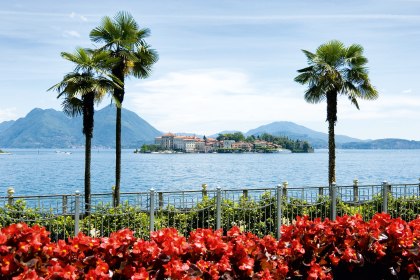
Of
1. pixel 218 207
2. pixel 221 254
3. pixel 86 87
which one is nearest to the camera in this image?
pixel 221 254

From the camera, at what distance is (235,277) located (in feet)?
15.7

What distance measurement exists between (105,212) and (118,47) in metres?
9.52

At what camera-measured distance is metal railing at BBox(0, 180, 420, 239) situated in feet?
39.0

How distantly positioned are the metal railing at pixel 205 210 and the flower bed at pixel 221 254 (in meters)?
6.16

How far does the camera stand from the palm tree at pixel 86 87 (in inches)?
681

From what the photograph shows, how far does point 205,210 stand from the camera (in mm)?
13211

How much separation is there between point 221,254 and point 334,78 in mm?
17118

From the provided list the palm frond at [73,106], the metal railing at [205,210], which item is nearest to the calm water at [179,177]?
the metal railing at [205,210]

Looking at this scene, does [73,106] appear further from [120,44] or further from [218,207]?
[218,207]

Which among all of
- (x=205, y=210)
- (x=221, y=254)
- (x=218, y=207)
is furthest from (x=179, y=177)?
(x=221, y=254)

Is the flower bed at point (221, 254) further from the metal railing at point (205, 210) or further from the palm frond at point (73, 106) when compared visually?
the palm frond at point (73, 106)

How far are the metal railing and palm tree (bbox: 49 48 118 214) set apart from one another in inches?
175

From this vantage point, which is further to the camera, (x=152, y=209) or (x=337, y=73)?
(x=337, y=73)

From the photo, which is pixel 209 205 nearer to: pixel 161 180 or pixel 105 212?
pixel 105 212
